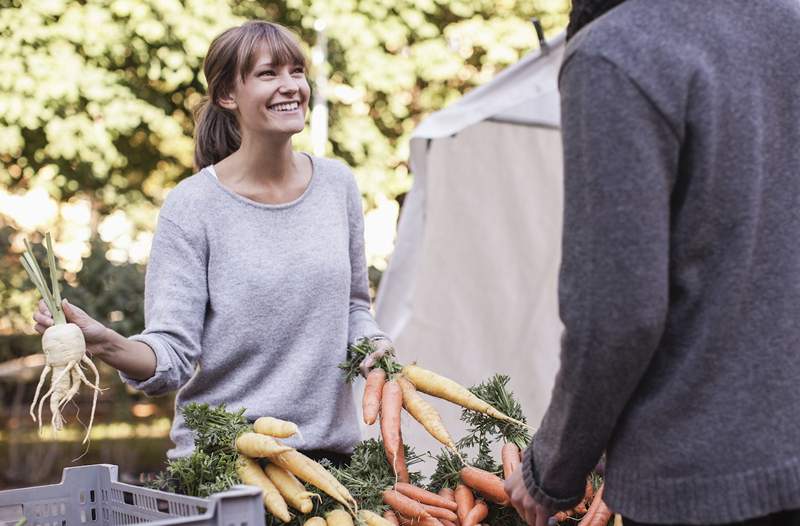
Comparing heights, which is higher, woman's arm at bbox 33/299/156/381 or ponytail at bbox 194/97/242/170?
ponytail at bbox 194/97/242/170

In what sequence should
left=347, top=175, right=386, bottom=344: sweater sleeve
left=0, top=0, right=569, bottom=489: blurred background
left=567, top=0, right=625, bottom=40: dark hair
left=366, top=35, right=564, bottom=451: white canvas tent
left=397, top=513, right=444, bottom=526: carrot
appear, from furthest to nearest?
left=0, top=0, right=569, bottom=489: blurred background < left=366, top=35, right=564, bottom=451: white canvas tent < left=347, top=175, right=386, bottom=344: sweater sleeve < left=397, top=513, right=444, bottom=526: carrot < left=567, top=0, right=625, bottom=40: dark hair

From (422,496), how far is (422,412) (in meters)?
0.24

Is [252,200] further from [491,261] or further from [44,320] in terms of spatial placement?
[491,261]

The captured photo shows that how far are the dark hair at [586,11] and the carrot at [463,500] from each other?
113cm

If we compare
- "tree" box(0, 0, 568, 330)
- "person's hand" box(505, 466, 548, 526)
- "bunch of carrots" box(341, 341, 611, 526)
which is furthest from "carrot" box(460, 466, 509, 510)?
"tree" box(0, 0, 568, 330)

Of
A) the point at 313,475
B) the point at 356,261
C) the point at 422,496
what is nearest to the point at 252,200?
the point at 356,261

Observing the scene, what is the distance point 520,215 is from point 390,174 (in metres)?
2.98

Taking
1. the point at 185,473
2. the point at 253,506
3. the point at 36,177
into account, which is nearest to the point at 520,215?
the point at 185,473

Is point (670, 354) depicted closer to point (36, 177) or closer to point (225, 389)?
point (225, 389)

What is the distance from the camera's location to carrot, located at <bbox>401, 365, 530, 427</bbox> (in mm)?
2240

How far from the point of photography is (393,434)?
2.18 m

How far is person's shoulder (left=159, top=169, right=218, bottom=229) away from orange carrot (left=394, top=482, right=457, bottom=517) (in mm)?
739

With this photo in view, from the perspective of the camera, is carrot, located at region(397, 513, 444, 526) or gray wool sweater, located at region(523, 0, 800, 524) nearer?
gray wool sweater, located at region(523, 0, 800, 524)

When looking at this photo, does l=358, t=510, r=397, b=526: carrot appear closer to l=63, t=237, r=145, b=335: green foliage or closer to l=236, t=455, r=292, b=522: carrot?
l=236, t=455, r=292, b=522: carrot
